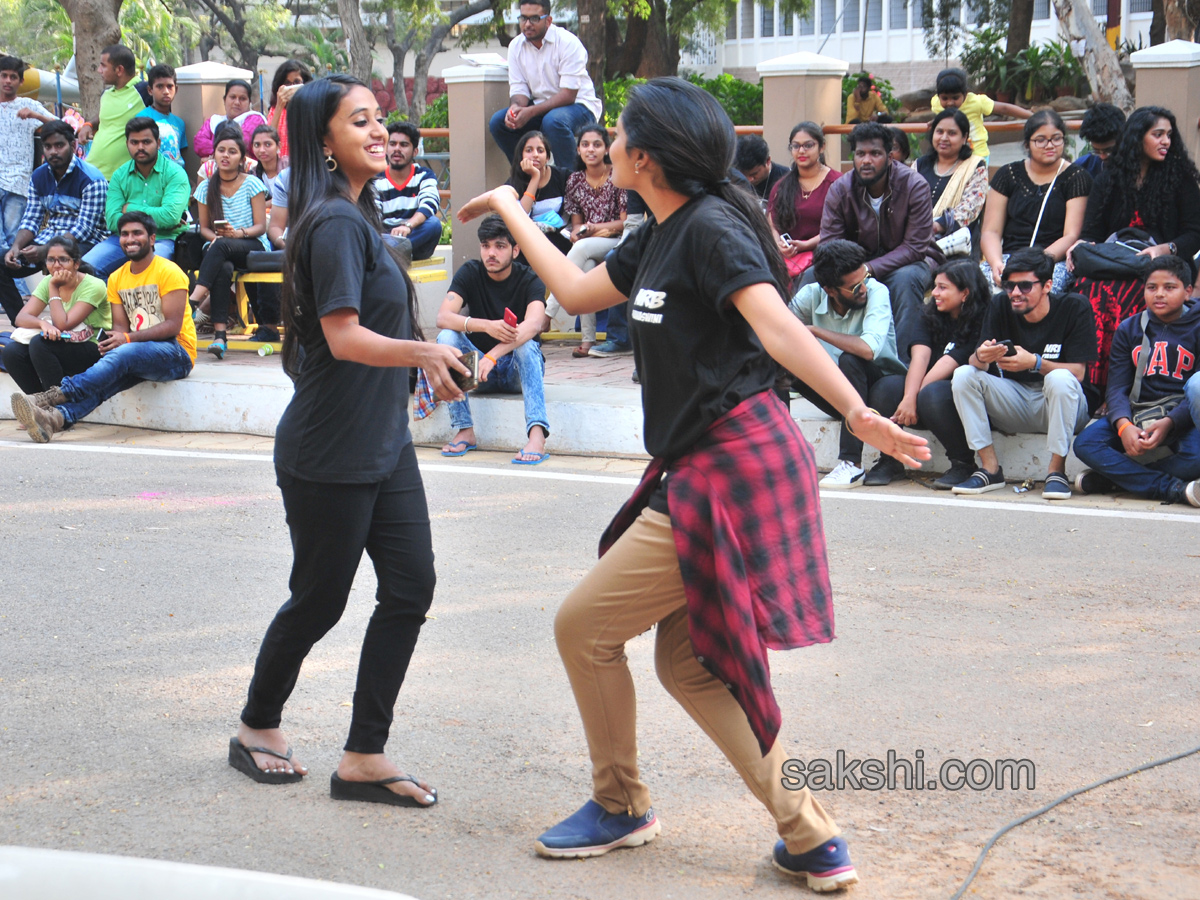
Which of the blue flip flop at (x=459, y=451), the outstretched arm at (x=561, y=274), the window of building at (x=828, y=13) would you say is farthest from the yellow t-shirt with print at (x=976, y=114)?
the window of building at (x=828, y=13)

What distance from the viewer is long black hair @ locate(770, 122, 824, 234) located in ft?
31.0

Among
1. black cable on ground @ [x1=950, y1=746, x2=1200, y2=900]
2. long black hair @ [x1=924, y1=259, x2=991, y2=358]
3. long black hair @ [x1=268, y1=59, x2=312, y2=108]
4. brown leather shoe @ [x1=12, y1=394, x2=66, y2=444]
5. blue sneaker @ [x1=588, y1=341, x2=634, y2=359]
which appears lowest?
Result: black cable on ground @ [x1=950, y1=746, x2=1200, y2=900]

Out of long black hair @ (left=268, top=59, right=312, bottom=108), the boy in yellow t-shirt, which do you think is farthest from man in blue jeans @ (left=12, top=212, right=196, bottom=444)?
the boy in yellow t-shirt

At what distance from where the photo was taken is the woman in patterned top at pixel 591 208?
1016 centimetres

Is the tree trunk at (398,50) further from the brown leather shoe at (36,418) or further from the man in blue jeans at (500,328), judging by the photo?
the man in blue jeans at (500,328)

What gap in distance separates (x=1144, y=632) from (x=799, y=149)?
5.33 metres

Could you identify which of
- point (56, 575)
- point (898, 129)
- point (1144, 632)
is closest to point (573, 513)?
point (56, 575)

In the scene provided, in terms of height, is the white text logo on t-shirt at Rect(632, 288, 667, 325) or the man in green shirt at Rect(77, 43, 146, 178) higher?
the man in green shirt at Rect(77, 43, 146, 178)

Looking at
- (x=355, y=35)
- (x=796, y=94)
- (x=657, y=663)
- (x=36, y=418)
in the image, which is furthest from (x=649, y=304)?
(x=355, y=35)

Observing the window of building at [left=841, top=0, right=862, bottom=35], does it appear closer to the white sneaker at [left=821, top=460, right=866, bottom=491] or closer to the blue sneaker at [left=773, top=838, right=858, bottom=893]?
the white sneaker at [left=821, top=460, right=866, bottom=491]

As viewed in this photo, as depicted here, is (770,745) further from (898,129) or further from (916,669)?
(898,129)

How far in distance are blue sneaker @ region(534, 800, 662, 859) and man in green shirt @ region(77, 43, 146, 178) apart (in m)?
10.4

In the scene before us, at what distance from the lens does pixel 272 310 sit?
37.0 ft

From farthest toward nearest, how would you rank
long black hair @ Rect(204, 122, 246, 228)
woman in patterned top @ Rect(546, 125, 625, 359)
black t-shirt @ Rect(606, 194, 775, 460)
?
1. long black hair @ Rect(204, 122, 246, 228)
2. woman in patterned top @ Rect(546, 125, 625, 359)
3. black t-shirt @ Rect(606, 194, 775, 460)
